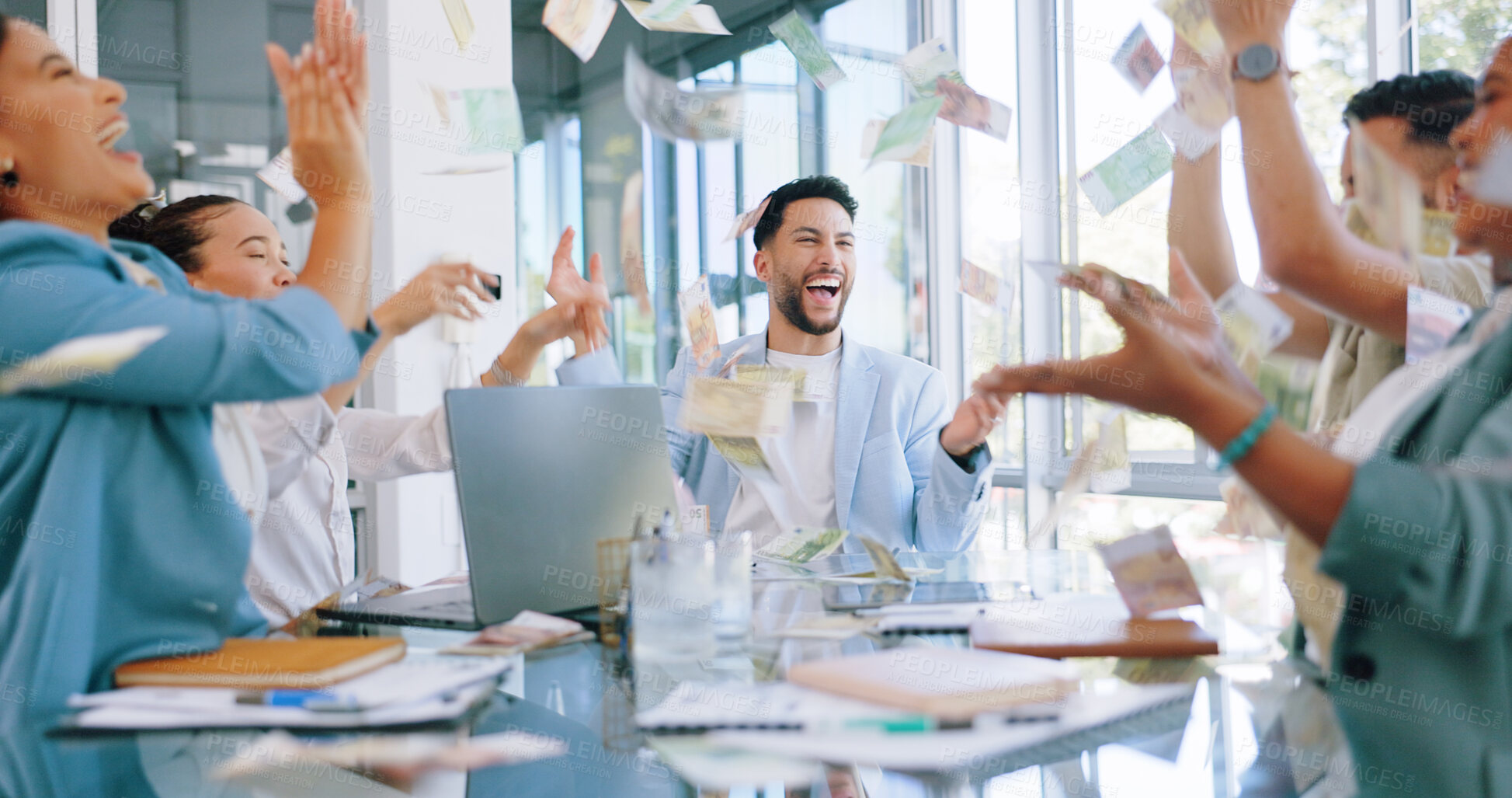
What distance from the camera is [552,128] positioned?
16.9 feet

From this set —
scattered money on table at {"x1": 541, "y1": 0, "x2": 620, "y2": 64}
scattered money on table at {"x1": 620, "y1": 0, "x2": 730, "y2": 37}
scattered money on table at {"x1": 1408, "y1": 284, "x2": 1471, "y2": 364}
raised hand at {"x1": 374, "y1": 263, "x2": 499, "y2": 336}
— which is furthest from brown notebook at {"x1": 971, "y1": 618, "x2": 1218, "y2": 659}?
scattered money on table at {"x1": 541, "y1": 0, "x2": 620, "y2": 64}

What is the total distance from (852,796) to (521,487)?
725 millimetres

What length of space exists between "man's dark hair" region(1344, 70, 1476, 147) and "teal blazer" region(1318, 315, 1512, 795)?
116cm

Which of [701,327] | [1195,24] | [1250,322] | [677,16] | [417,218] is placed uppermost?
[677,16]

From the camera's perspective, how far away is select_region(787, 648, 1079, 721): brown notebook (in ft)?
2.48

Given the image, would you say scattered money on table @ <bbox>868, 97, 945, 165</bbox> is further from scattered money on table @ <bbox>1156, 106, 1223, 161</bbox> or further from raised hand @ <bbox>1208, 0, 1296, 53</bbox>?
raised hand @ <bbox>1208, 0, 1296, 53</bbox>

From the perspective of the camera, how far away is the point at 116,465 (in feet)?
3.05

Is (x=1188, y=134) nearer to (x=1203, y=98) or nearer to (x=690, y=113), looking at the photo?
(x=1203, y=98)

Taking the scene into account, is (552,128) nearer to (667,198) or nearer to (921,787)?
(667,198)

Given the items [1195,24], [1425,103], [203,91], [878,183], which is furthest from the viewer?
[878,183]

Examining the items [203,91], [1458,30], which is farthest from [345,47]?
[1458,30]

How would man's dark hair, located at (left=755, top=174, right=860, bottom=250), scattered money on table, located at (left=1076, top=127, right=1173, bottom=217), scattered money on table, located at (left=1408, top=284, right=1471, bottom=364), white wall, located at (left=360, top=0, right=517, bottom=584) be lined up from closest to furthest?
scattered money on table, located at (left=1408, top=284, right=1471, bottom=364)
scattered money on table, located at (left=1076, top=127, right=1173, bottom=217)
man's dark hair, located at (left=755, top=174, right=860, bottom=250)
white wall, located at (left=360, top=0, right=517, bottom=584)

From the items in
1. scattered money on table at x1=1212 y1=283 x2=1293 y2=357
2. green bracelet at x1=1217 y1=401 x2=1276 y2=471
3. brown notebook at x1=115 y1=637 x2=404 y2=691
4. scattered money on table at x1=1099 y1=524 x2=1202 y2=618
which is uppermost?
scattered money on table at x1=1212 y1=283 x2=1293 y2=357

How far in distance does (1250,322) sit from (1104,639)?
36 centimetres
